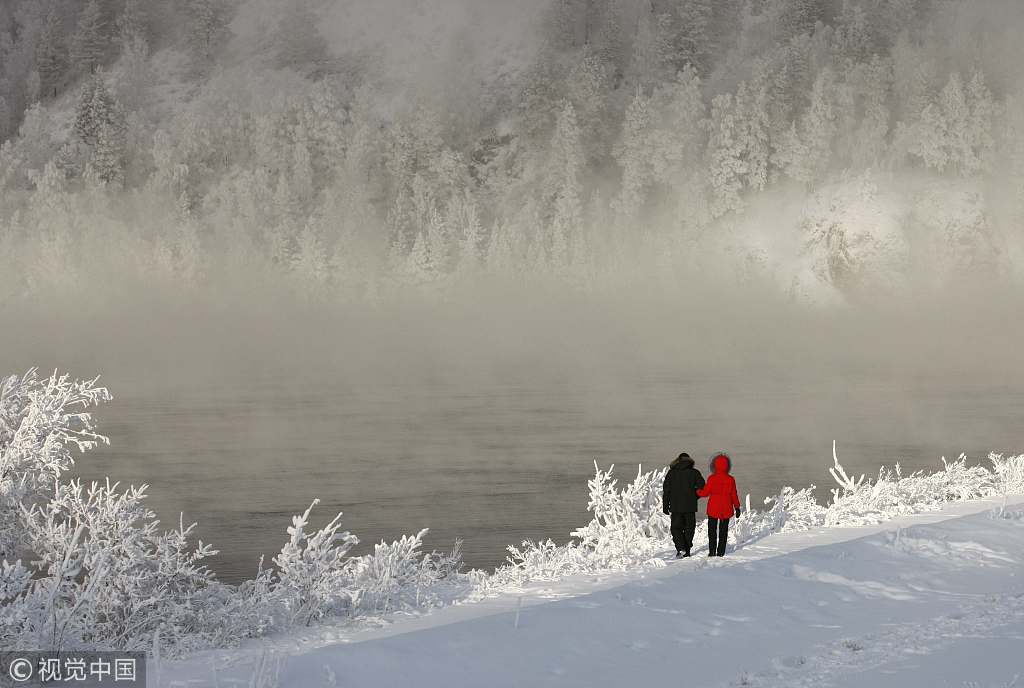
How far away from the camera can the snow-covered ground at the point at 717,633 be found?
1001cm

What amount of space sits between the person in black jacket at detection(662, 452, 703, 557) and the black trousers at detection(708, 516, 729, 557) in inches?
9.8

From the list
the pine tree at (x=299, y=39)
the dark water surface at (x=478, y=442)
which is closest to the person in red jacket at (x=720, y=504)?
the dark water surface at (x=478, y=442)

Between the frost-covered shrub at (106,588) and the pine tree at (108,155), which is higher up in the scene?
the pine tree at (108,155)

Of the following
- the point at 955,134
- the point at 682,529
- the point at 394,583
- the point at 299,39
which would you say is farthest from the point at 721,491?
the point at 299,39

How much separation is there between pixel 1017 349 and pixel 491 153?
60.4 m

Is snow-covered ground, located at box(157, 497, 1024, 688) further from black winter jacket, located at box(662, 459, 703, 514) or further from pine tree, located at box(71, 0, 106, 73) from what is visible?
pine tree, located at box(71, 0, 106, 73)

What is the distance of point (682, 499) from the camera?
14.8 meters

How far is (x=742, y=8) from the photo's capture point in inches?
6196

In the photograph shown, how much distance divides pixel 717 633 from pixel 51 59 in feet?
586

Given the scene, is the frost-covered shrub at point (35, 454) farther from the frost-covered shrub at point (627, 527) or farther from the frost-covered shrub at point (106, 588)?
the frost-covered shrub at point (627, 527)

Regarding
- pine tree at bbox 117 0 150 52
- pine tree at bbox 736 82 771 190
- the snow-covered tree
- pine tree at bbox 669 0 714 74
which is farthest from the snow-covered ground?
pine tree at bbox 117 0 150 52

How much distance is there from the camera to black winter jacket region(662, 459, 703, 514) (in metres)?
14.8

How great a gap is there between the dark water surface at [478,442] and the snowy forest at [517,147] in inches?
1555

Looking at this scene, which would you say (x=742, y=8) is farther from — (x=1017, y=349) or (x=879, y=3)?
(x=1017, y=349)
